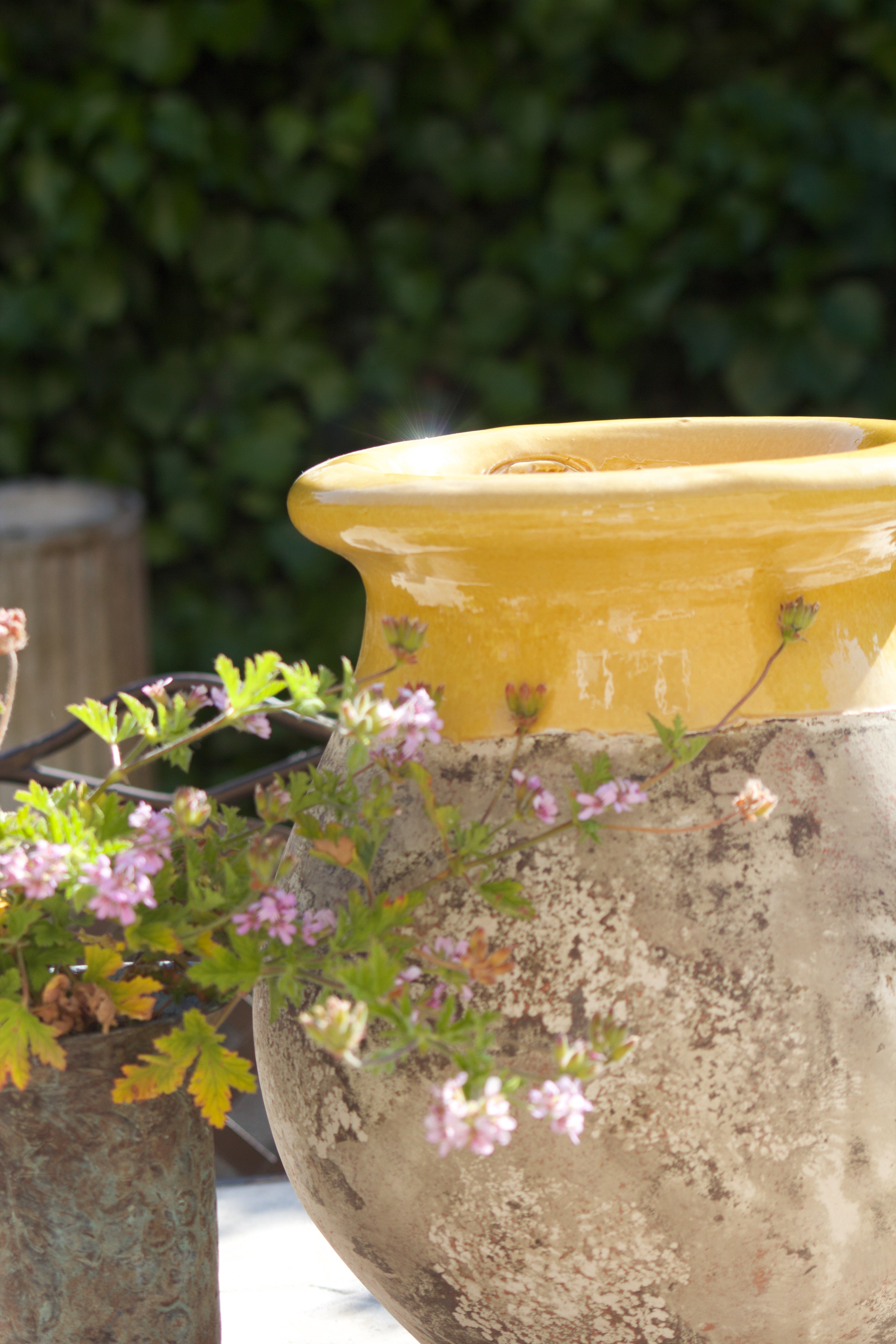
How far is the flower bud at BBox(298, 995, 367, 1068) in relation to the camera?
54cm

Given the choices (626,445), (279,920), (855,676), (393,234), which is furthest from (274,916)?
(393,234)

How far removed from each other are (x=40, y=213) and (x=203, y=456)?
528 mm

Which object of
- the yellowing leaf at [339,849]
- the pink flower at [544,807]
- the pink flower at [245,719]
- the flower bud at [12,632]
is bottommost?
the yellowing leaf at [339,849]

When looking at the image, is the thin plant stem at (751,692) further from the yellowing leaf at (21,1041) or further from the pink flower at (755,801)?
the yellowing leaf at (21,1041)

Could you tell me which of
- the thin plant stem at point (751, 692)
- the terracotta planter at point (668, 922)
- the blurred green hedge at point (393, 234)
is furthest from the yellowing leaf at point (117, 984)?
the blurred green hedge at point (393, 234)

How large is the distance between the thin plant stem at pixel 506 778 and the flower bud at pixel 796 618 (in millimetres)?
146

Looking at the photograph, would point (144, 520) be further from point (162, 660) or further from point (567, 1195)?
point (567, 1195)

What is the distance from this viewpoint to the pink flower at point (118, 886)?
65 centimetres

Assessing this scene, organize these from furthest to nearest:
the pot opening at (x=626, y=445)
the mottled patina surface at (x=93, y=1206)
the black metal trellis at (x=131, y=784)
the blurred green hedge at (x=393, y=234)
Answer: the blurred green hedge at (x=393, y=234), the black metal trellis at (x=131, y=784), the pot opening at (x=626, y=445), the mottled patina surface at (x=93, y=1206)

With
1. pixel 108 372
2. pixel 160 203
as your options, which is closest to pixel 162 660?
pixel 108 372

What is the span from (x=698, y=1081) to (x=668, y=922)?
0.25 ft

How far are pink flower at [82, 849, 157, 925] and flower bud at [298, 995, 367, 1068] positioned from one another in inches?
5.1

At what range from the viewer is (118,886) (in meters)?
0.65

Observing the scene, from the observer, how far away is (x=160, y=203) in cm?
249
